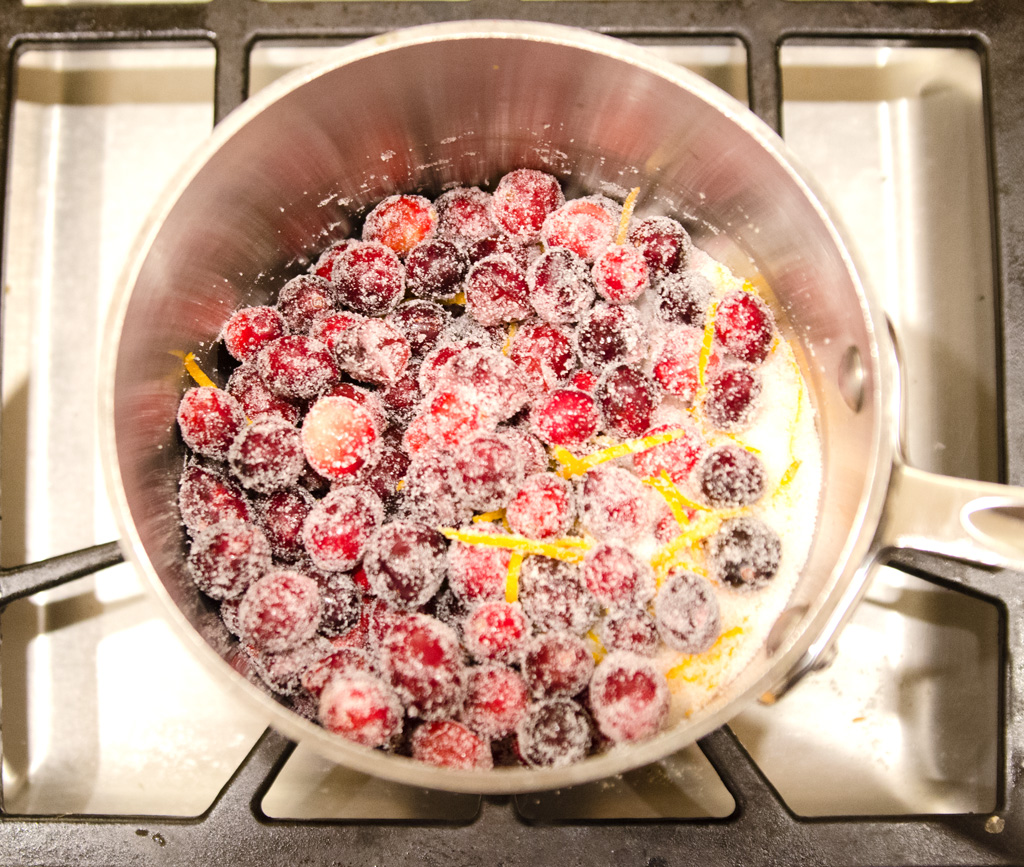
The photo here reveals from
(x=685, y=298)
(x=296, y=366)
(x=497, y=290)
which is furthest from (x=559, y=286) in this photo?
(x=296, y=366)

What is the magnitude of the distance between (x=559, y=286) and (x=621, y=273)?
10 cm

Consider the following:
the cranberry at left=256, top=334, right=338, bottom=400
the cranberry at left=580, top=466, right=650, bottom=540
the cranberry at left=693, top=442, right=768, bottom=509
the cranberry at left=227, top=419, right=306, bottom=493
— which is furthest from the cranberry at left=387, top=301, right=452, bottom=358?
the cranberry at left=693, top=442, right=768, bottom=509

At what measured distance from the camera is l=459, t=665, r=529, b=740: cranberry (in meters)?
0.98

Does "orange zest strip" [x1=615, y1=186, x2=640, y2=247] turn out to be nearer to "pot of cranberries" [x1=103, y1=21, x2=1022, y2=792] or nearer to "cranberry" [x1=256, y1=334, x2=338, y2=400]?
"pot of cranberries" [x1=103, y1=21, x2=1022, y2=792]

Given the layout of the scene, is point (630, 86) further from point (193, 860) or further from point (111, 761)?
point (111, 761)

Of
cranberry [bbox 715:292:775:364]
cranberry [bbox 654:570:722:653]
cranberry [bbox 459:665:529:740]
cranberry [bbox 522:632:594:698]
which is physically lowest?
cranberry [bbox 459:665:529:740]

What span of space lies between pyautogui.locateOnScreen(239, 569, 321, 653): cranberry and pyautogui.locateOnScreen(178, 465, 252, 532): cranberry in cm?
11

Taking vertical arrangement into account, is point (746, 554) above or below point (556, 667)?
above

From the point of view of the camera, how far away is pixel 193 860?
1.00 meters

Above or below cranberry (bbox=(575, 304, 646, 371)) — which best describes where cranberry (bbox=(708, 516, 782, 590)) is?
below

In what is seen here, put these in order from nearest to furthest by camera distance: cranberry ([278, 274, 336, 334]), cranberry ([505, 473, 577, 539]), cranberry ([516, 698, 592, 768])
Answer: cranberry ([516, 698, 592, 768]) → cranberry ([505, 473, 577, 539]) → cranberry ([278, 274, 336, 334])

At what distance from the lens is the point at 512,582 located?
1022 mm

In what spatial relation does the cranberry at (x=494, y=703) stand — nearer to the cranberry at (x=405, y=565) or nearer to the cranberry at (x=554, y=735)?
the cranberry at (x=554, y=735)

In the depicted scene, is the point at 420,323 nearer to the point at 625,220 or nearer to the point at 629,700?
the point at 625,220
